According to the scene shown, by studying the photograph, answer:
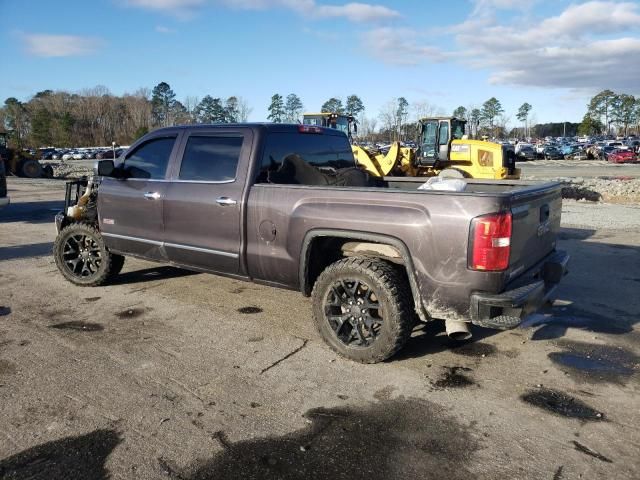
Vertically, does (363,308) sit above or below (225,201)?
below

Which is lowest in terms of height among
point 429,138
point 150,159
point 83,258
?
point 83,258

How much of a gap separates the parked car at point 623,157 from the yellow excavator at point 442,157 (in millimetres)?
33834

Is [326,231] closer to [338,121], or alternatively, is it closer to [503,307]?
[503,307]

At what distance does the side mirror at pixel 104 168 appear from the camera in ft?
18.7

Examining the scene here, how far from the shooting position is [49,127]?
101500mm

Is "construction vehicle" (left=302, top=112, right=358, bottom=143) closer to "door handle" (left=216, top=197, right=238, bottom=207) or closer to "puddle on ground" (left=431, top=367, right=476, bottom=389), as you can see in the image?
"door handle" (left=216, top=197, right=238, bottom=207)

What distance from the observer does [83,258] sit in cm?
640

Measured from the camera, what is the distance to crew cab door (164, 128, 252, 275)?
16.0ft

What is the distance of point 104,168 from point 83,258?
1350mm

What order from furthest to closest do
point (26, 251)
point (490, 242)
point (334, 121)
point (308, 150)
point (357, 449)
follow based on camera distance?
point (334, 121)
point (26, 251)
point (308, 150)
point (490, 242)
point (357, 449)

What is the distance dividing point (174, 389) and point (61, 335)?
170 centimetres

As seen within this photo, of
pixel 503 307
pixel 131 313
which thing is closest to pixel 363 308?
pixel 503 307

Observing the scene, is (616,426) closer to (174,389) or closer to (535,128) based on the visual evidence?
(174,389)

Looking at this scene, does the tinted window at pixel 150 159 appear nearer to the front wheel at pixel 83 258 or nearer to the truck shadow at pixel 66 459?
the front wheel at pixel 83 258
